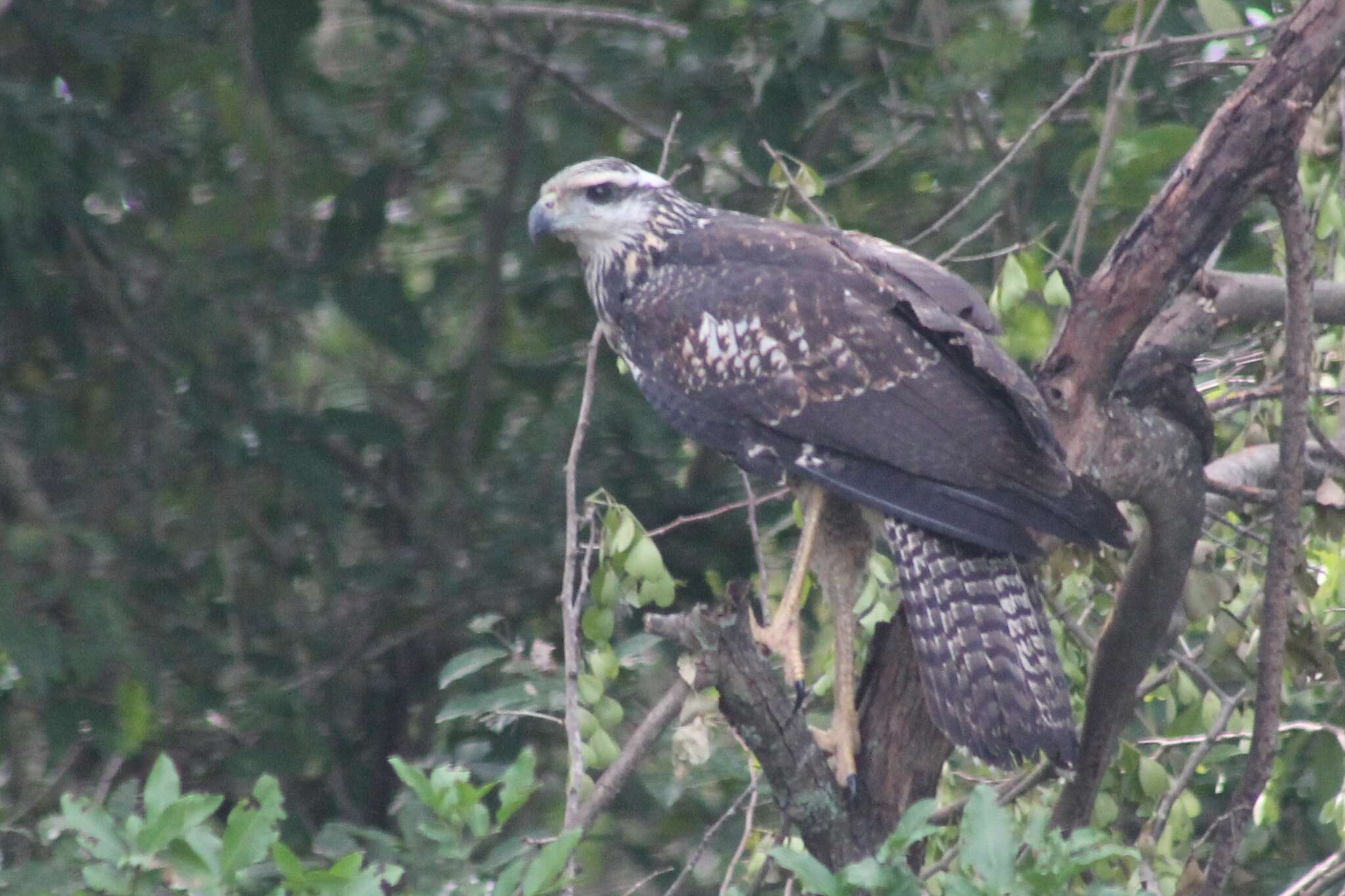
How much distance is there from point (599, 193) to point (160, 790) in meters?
2.41

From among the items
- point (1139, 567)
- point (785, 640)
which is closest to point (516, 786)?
point (785, 640)

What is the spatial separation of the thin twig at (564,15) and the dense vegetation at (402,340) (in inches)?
0.8

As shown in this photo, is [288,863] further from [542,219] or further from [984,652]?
[542,219]

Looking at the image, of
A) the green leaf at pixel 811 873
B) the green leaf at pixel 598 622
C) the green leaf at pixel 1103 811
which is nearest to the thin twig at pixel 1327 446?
the green leaf at pixel 1103 811

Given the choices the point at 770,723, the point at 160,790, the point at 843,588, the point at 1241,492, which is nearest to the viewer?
the point at 160,790

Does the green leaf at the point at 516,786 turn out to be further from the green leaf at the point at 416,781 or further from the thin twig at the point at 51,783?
the thin twig at the point at 51,783

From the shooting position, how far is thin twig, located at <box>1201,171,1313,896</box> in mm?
3488

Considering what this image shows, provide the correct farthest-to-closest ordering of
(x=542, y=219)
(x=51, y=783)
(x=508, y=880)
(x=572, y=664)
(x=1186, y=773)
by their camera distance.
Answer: (x=51, y=783), (x=542, y=219), (x=1186, y=773), (x=572, y=664), (x=508, y=880)

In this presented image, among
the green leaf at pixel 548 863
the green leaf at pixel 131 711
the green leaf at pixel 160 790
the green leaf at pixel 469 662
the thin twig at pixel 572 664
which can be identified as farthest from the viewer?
the green leaf at pixel 131 711

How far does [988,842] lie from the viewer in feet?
8.27

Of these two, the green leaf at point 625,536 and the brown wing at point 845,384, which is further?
the brown wing at point 845,384

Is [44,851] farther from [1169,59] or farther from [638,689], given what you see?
[1169,59]

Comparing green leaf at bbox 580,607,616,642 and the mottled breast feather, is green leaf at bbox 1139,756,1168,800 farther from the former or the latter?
green leaf at bbox 580,607,616,642

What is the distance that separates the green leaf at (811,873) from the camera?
8.26 feet
